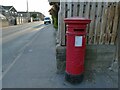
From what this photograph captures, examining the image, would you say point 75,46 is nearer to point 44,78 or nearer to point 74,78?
point 74,78

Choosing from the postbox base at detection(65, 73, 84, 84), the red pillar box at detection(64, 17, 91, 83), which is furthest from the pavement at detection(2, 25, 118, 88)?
the red pillar box at detection(64, 17, 91, 83)

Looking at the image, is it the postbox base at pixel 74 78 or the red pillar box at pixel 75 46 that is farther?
the postbox base at pixel 74 78

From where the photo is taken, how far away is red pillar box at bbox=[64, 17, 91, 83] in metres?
4.37

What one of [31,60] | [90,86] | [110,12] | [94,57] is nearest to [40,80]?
[90,86]

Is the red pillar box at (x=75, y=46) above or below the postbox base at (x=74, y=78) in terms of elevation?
above

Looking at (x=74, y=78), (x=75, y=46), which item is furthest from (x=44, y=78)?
(x=75, y=46)

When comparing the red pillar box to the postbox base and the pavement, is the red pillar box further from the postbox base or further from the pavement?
the pavement

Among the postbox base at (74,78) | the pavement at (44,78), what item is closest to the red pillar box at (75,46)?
the postbox base at (74,78)

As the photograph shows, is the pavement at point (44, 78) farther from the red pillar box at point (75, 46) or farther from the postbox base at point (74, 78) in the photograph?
the red pillar box at point (75, 46)

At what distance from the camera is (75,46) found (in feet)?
14.7

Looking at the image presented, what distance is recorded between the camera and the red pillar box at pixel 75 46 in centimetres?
437

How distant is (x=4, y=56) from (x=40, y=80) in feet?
11.5

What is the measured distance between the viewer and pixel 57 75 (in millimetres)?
5289

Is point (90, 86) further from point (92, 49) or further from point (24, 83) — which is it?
point (24, 83)
